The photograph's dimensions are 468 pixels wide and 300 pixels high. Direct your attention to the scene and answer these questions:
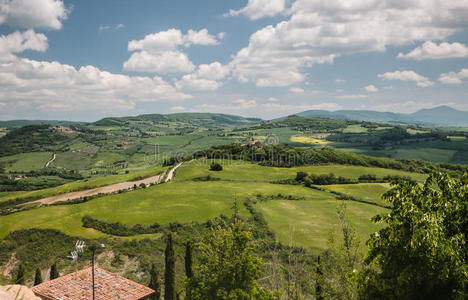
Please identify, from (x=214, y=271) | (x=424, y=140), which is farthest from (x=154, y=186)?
(x=424, y=140)

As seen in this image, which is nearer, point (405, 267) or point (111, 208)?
point (405, 267)

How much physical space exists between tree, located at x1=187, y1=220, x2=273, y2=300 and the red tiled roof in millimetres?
9742

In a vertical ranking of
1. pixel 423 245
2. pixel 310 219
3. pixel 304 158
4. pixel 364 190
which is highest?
pixel 423 245

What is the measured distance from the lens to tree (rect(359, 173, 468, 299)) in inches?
384

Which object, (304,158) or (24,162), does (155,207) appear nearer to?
(304,158)

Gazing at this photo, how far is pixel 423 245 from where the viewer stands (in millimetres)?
9945

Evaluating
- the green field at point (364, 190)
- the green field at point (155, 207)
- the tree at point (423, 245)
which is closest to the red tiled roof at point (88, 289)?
the tree at point (423, 245)

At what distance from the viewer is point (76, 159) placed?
19950 cm

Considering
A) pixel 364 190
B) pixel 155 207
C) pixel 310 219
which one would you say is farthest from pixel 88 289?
pixel 364 190

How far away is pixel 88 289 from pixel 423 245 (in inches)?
1190

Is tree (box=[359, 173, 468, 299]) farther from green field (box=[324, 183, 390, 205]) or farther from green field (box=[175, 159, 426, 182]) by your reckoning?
green field (box=[175, 159, 426, 182])

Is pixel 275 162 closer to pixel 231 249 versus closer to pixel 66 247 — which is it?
pixel 66 247

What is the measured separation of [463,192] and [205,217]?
5997cm

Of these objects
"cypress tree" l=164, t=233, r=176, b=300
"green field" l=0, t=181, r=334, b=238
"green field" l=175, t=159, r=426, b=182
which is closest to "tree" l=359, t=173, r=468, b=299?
"cypress tree" l=164, t=233, r=176, b=300
